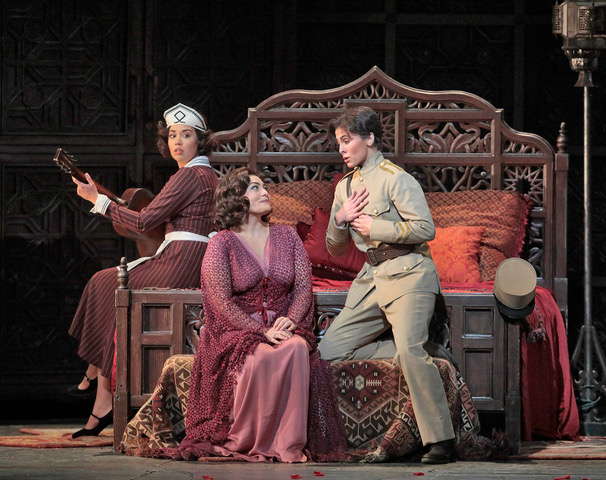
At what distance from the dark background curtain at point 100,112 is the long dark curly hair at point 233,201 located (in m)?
2.32

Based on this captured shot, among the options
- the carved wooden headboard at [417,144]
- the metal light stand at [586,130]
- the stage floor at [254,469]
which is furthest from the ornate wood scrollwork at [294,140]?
the stage floor at [254,469]

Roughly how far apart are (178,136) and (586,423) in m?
2.54

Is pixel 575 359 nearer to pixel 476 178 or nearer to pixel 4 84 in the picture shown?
pixel 476 178

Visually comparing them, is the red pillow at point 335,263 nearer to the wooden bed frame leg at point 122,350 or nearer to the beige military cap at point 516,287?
the beige military cap at point 516,287

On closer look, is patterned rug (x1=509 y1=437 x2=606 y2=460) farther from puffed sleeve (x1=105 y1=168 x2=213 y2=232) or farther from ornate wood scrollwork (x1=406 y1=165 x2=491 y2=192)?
puffed sleeve (x1=105 y1=168 x2=213 y2=232)

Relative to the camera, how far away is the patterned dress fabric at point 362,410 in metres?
5.95

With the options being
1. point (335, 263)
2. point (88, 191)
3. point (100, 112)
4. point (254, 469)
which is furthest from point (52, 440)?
point (100, 112)

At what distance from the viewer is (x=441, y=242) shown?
725 centimetres

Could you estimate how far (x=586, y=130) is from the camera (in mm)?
7297

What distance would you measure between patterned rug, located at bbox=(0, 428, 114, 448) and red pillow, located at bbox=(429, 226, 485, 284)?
75.0 inches

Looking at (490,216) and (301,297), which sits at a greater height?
(490,216)

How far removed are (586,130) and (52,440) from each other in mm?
3195

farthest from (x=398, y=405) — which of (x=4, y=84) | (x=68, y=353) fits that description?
(x=4, y=84)

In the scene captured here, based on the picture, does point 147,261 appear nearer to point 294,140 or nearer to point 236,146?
point 236,146
